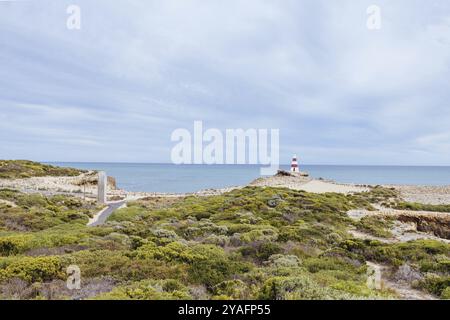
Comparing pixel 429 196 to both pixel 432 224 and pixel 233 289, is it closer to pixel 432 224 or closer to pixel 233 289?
pixel 432 224

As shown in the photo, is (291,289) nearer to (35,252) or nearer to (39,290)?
(39,290)

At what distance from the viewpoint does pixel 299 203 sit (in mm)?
21750

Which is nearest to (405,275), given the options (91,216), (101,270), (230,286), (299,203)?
(230,286)

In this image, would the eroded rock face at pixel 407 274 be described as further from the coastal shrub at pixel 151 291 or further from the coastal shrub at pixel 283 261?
the coastal shrub at pixel 151 291

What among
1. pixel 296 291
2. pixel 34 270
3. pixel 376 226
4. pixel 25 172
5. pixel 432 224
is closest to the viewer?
pixel 296 291

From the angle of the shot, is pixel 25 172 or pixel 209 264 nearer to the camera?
pixel 209 264

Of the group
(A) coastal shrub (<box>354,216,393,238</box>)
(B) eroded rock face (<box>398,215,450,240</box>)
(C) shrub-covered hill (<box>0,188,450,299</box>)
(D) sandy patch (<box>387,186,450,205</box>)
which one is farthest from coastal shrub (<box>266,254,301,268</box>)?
(D) sandy patch (<box>387,186,450,205</box>)

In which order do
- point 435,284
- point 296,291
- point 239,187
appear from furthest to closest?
1. point 239,187
2. point 435,284
3. point 296,291

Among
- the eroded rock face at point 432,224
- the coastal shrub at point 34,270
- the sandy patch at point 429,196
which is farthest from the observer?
the sandy patch at point 429,196

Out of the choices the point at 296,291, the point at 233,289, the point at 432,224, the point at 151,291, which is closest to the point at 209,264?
the point at 233,289

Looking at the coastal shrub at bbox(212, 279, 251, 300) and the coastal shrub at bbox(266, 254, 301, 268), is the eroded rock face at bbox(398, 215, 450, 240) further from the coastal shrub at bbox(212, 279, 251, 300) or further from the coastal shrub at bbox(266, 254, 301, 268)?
the coastal shrub at bbox(212, 279, 251, 300)

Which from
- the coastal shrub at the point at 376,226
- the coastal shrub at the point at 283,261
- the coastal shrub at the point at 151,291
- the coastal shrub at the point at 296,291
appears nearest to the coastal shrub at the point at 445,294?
the coastal shrub at the point at 296,291

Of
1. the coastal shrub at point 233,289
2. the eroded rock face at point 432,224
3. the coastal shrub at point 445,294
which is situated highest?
the coastal shrub at point 233,289
